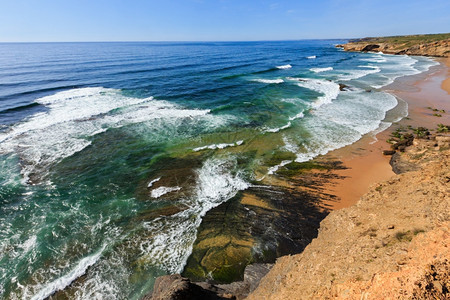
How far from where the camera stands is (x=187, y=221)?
372 inches

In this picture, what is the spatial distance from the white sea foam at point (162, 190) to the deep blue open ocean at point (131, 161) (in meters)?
0.06

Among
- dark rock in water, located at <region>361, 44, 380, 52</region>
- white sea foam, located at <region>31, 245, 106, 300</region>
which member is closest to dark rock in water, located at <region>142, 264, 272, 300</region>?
white sea foam, located at <region>31, 245, 106, 300</region>

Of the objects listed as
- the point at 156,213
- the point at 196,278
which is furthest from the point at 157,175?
the point at 196,278

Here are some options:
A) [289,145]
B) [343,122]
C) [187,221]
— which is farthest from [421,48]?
[187,221]

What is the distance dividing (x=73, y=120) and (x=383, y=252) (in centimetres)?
2456

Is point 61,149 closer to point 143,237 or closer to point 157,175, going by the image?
point 157,175

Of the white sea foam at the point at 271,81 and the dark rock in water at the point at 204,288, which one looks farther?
the white sea foam at the point at 271,81

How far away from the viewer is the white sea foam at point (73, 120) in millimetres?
14870

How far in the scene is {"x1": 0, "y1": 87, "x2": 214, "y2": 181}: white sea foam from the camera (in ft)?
48.8

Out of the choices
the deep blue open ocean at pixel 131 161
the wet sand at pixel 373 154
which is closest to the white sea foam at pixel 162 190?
the deep blue open ocean at pixel 131 161

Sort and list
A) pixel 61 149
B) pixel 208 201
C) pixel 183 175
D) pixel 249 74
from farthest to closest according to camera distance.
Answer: pixel 249 74 < pixel 61 149 < pixel 183 175 < pixel 208 201

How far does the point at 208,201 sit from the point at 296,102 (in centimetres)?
2053

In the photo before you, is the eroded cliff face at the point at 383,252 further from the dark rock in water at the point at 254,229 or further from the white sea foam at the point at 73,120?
the white sea foam at the point at 73,120

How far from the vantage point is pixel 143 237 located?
8.73 m
